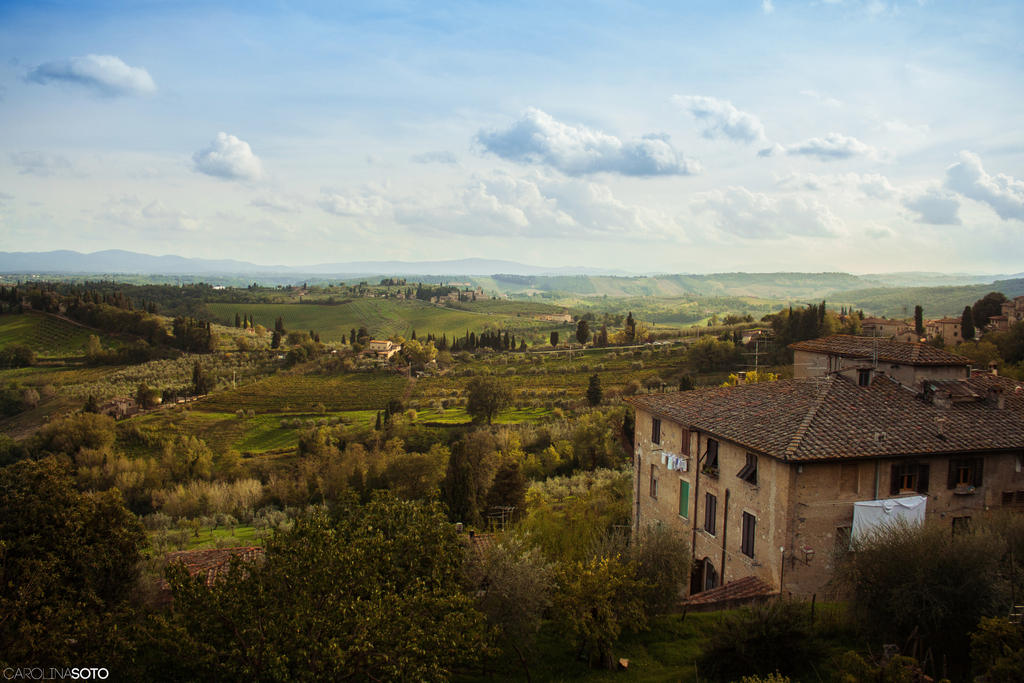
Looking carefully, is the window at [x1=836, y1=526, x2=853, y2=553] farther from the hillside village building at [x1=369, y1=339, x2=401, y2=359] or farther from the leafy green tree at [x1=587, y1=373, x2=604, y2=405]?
the hillside village building at [x1=369, y1=339, x2=401, y2=359]

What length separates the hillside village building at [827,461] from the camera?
57.6ft

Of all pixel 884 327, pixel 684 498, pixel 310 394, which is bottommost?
pixel 310 394

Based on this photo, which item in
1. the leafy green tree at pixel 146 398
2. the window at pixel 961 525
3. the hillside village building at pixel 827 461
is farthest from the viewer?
the leafy green tree at pixel 146 398

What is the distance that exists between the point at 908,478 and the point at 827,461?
10.00 ft

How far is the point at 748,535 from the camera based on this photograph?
19281mm

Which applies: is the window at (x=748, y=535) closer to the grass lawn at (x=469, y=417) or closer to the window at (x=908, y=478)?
the window at (x=908, y=478)

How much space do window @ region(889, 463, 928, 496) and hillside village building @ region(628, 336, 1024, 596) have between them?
0.04 meters

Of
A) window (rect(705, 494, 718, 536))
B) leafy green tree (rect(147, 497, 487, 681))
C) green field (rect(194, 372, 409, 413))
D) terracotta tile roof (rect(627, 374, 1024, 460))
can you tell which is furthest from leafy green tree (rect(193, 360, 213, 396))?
leafy green tree (rect(147, 497, 487, 681))

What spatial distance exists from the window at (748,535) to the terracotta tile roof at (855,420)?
2.21m

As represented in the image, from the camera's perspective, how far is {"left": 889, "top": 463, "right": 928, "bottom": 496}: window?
18266mm

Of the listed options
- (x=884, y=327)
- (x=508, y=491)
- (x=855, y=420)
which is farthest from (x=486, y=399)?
(x=855, y=420)

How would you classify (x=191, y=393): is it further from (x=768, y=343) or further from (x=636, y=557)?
(x=636, y=557)

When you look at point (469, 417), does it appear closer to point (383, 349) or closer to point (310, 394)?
point (310, 394)

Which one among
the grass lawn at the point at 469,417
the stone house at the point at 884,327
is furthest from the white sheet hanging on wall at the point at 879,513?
the stone house at the point at 884,327
